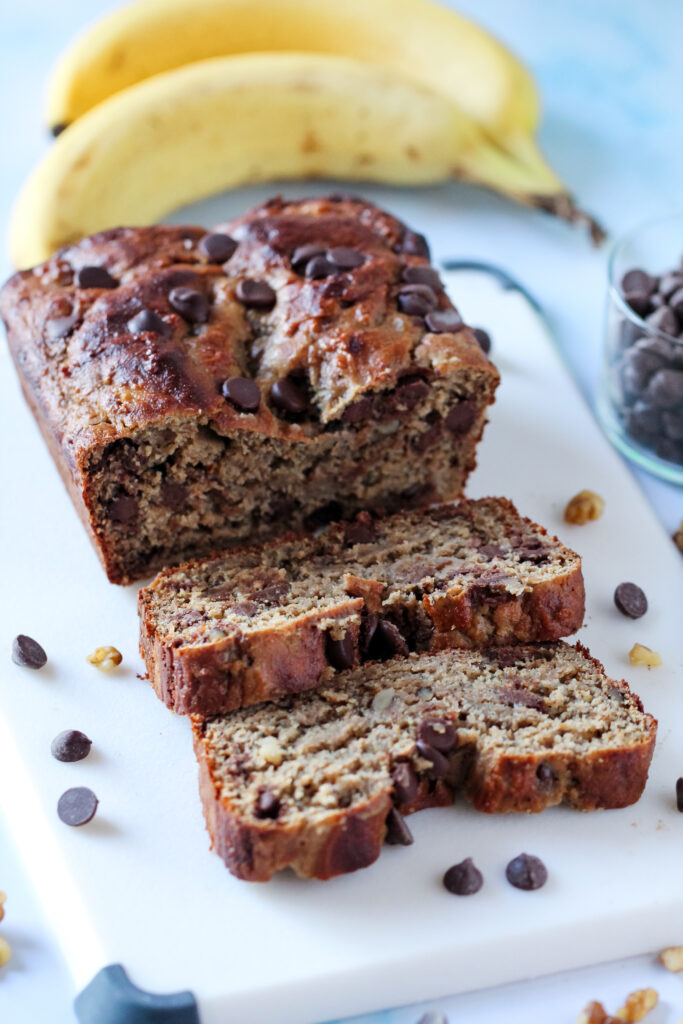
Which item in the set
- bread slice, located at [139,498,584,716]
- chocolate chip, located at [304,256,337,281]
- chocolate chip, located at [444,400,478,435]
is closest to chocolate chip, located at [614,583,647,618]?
bread slice, located at [139,498,584,716]

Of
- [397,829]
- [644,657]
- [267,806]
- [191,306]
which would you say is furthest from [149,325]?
[644,657]

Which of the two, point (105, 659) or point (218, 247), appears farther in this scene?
point (218, 247)

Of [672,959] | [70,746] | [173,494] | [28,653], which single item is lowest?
[672,959]

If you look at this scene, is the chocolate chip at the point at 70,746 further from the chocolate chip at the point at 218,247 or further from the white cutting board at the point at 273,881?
the chocolate chip at the point at 218,247

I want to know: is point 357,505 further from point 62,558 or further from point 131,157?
point 131,157

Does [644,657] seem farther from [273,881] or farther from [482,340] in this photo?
[273,881]

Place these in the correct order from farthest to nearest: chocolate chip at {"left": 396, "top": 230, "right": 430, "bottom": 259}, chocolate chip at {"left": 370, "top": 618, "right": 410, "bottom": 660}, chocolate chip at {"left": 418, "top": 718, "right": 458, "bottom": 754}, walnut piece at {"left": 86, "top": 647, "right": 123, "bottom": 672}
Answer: chocolate chip at {"left": 396, "top": 230, "right": 430, "bottom": 259}
walnut piece at {"left": 86, "top": 647, "right": 123, "bottom": 672}
chocolate chip at {"left": 370, "top": 618, "right": 410, "bottom": 660}
chocolate chip at {"left": 418, "top": 718, "right": 458, "bottom": 754}

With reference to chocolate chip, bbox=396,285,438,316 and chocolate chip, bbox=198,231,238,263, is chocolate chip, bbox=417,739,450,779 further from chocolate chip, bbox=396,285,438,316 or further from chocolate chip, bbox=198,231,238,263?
chocolate chip, bbox=198,231,238,263
